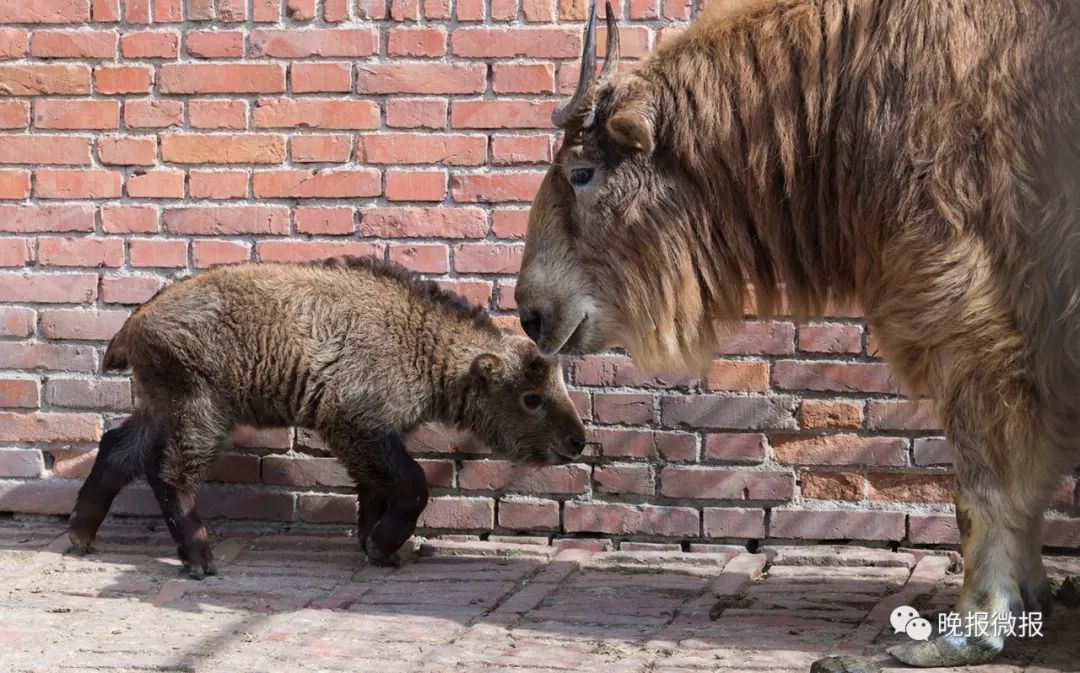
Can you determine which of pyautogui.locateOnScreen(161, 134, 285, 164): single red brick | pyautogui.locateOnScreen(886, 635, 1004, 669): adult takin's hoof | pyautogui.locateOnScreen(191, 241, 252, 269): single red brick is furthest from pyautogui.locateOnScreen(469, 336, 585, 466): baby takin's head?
pyautogui.locateOnScreen(886, 635, 1004, 669): adult takin's hoof

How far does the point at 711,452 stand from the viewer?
5.27 meters

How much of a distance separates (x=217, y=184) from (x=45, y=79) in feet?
2.75

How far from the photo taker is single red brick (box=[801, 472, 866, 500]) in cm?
518

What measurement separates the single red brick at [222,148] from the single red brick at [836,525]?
2.45 m

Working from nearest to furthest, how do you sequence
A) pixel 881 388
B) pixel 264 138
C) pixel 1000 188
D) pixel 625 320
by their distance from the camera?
1. pixel 1000 188
2. pixel 625 320
3. pixel 881 388
4. pixel 264 138

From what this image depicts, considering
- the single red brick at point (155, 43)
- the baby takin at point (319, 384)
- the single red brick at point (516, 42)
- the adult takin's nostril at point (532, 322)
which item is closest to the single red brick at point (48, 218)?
the baby takin at point (319, 384)

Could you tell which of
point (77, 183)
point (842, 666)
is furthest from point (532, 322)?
point (77, 183)

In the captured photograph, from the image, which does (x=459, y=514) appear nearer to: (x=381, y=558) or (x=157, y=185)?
(x=381, y=558)

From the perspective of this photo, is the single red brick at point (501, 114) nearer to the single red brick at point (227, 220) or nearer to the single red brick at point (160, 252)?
the single red brick at point (227, 220)

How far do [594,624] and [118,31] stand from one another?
3104 millimetres

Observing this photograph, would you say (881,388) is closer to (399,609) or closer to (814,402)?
(814,402)

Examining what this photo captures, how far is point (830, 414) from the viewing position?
5172 millimetres

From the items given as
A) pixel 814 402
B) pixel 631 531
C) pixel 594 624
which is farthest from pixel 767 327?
pixel 594 624

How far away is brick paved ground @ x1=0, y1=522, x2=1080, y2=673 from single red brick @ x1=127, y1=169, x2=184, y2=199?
1379 mm
